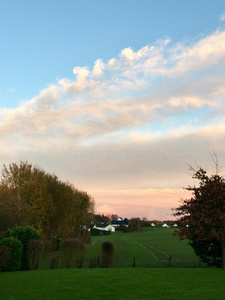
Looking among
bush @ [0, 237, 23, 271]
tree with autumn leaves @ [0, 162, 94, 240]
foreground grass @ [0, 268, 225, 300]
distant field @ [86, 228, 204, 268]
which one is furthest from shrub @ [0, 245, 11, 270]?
tree with autumn leaves @ [0, 162, 94, 240]

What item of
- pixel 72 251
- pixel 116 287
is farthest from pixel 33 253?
pixel 116 287

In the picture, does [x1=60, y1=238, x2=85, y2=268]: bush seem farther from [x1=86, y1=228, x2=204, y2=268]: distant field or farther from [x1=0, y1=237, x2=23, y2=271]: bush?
[x1=86, y1=228, x2=204, y2=268]: distant field

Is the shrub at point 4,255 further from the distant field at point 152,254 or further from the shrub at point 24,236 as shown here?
the distant field at point 152,254

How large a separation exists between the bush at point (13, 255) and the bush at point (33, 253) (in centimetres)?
71

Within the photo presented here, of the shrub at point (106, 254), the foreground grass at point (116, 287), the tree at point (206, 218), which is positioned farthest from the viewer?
the shrub at point (106, 254)

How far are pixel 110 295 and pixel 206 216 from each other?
14264 millimetres

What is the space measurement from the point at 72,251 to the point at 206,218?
1134cm

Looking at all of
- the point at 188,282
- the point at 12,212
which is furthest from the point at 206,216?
the point at 12,212

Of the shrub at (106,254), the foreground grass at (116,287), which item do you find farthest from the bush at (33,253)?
the foreground grass at (116,287)

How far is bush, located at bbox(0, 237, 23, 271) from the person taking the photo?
94.1ft

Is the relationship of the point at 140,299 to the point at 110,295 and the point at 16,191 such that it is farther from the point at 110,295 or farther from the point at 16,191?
the point at 16,191

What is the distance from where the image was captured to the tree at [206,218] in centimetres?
2744

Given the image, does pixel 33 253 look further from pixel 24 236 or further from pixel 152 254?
pixel 152 254

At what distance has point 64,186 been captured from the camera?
5884 centimetres
